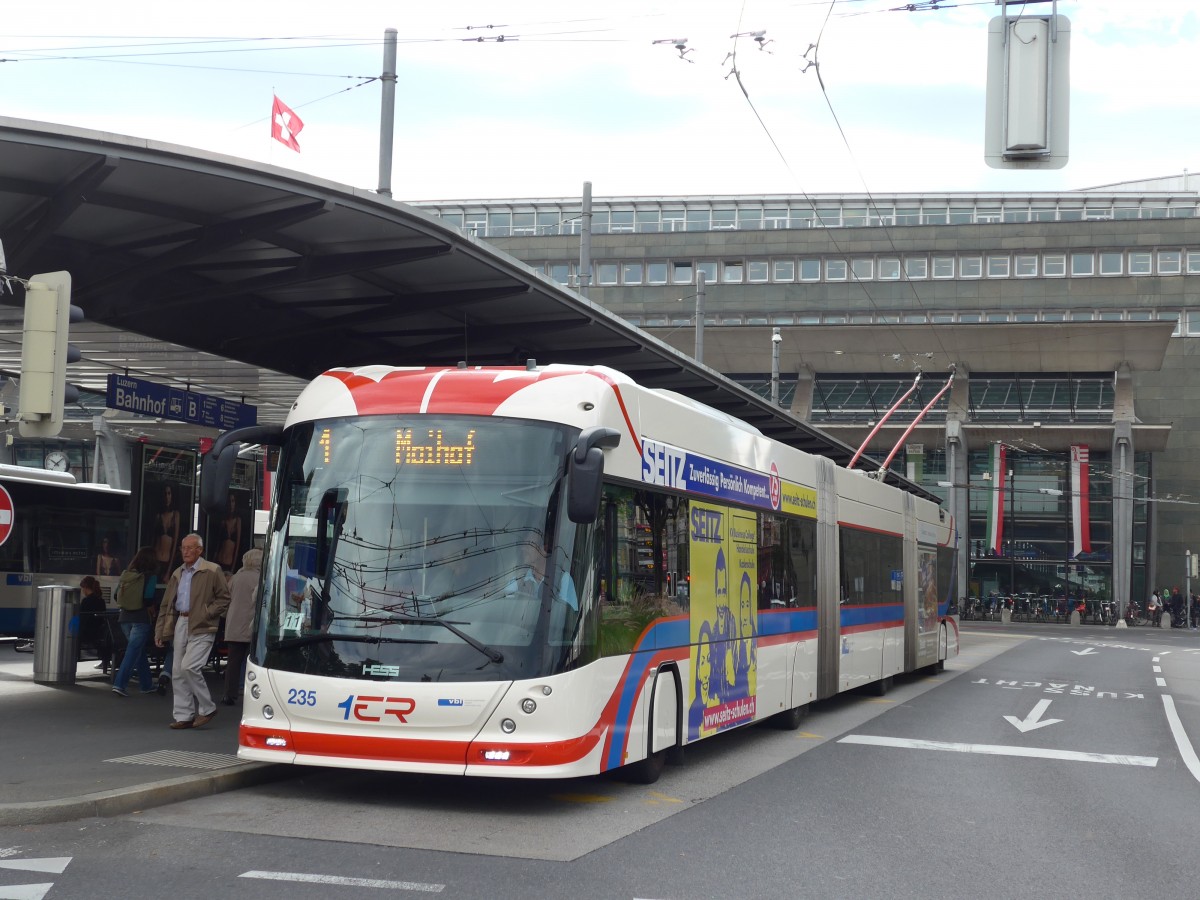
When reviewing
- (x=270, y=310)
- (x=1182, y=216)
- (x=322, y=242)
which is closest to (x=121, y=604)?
(x=270, y=310)

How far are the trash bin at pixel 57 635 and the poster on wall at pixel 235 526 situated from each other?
1.69m

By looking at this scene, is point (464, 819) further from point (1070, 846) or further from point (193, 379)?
point (193, 379)

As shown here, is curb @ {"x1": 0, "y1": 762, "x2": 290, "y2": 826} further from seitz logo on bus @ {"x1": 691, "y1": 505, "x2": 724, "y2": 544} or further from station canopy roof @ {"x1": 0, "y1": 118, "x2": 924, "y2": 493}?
station canopy roof @ {"x1": 0, "y1": 118, "x2": 924, "y2": 493}

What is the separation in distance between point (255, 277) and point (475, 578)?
5.14 metres

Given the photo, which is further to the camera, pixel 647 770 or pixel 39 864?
pixel 647 770

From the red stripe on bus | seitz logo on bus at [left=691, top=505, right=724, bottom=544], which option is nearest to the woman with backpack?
the red stripe on bus

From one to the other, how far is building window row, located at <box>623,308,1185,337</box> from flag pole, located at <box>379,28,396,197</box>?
4348 cm

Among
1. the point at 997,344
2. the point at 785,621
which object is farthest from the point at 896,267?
the point at 785,621

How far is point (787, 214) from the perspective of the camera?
6931cm

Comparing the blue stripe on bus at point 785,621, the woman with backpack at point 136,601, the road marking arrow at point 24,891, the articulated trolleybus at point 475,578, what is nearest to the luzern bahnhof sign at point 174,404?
the woman with backpack at point 136,601

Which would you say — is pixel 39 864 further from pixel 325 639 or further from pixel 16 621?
pixel 16 621

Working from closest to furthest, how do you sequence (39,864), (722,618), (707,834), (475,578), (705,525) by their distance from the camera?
(39,864), (707,834), (475,578), (705,525), (722,618)

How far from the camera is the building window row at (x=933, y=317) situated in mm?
61375

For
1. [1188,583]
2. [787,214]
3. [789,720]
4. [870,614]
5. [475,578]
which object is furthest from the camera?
[787,214]
